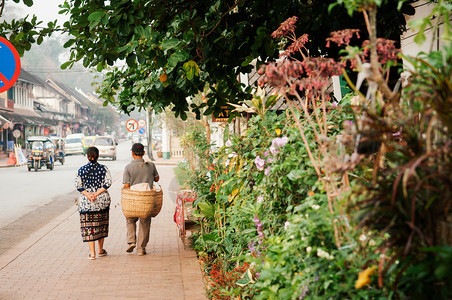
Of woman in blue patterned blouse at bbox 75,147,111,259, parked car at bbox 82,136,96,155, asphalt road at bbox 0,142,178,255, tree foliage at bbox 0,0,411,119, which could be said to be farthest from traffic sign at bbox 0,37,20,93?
parked car at bbox 82,136,96,155

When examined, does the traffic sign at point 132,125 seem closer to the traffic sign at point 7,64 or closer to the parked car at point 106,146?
the parked car at point 106,146

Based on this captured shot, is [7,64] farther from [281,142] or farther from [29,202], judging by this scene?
[29,202]

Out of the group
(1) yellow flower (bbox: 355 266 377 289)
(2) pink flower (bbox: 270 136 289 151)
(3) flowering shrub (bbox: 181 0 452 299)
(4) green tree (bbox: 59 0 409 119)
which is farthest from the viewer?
(4) green tree (bbox: 59 0 409 119)

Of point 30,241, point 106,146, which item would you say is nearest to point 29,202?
point 30,241

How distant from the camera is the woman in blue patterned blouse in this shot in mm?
7840

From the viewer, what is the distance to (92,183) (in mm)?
7895

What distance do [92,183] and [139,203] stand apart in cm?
75

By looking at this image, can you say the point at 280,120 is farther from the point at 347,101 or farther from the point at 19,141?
the point at 19,141

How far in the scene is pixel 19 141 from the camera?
167ft

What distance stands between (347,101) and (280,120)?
0.71 metres

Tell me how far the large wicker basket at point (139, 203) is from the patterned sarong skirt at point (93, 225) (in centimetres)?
39

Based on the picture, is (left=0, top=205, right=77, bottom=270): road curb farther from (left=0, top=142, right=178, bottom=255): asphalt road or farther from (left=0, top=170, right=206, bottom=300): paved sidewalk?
(left=0, top=142, right=178, bottom=255): asphalt road

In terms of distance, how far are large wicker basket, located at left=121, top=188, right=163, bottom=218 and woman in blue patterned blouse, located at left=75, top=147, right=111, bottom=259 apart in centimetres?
32

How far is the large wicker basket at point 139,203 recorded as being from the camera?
7934 millimetres
